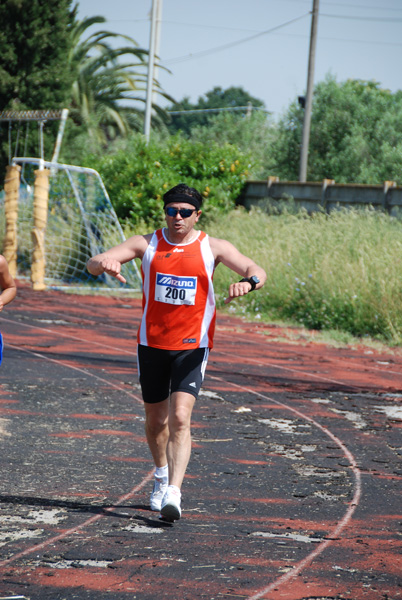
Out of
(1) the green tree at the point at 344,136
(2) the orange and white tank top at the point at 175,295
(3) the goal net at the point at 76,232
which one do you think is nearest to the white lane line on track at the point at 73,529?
(2) the orange and white tank top at the point at 175,295

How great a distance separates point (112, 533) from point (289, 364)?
767cm

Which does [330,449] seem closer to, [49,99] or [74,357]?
[74,357]

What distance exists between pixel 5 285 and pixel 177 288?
4.54 feet

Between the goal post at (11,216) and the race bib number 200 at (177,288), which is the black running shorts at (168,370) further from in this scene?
the goal post at (11,216)

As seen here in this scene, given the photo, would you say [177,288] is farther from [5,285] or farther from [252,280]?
[5,285]

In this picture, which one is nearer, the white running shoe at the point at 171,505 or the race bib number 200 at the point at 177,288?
the white running shoe at the point at 171,505

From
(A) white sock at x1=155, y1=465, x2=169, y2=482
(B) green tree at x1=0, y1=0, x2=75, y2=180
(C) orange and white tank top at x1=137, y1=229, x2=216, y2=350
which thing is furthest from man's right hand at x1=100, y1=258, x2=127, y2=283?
(B) green tree at x1=0, y1=0, x2=75, y2=180

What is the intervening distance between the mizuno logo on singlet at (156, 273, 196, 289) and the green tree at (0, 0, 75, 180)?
72.6 ft

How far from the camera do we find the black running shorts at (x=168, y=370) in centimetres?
555

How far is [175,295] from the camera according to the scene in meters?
5.47

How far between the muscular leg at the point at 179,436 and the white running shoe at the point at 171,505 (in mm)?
109

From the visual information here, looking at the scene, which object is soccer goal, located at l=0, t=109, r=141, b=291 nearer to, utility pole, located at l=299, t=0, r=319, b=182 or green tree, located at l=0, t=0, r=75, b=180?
green tree, located at l=0, t=0, r=75, b=180

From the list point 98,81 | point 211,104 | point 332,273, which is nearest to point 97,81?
point 98,81

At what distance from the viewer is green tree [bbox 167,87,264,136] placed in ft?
358
